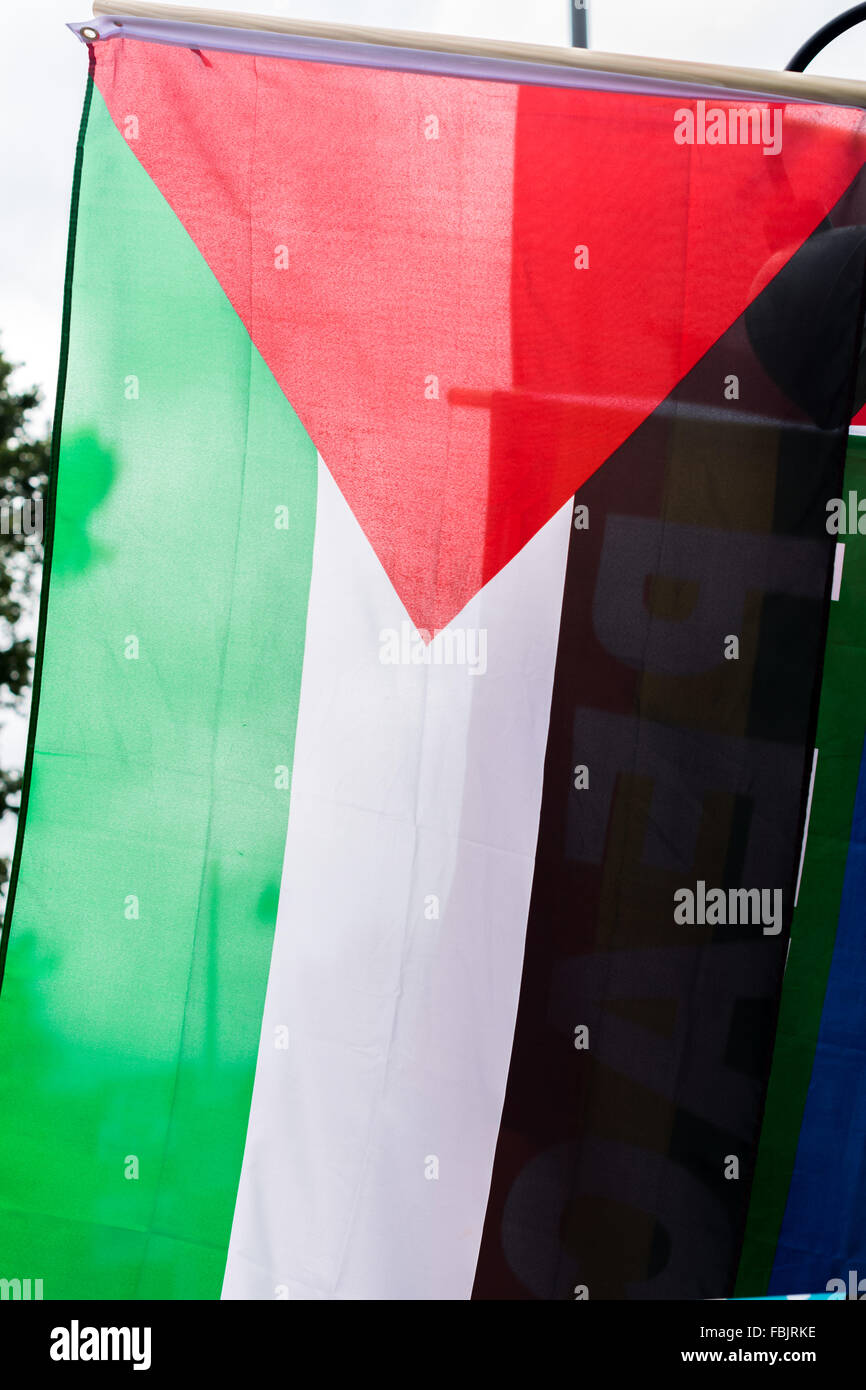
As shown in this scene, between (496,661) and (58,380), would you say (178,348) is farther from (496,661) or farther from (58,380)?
(496,661)

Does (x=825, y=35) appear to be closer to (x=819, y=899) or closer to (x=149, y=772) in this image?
(x=819, y=899)

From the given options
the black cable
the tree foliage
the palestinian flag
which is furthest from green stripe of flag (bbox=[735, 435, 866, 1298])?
the tree foliage

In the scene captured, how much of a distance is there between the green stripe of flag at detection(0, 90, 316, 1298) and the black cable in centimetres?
199

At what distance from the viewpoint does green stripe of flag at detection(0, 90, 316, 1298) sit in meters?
3.08

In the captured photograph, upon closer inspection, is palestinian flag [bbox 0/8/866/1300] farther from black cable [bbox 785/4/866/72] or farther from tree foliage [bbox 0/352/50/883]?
tree foliage [bbox 0/352/50/883]

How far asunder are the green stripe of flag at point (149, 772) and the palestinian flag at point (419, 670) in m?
0.01

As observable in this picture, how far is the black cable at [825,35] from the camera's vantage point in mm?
3717

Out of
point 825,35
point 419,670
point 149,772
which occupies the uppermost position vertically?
point 825,35

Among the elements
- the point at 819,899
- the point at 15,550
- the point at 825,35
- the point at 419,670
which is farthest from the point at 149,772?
the point at 15,550

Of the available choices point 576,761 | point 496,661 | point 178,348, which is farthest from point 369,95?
point 576,761

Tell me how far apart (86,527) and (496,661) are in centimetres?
113

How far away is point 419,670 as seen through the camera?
10.5 ft

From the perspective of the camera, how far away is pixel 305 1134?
3098mm

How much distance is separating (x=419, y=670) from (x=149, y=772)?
29.5 inches
